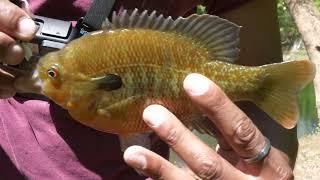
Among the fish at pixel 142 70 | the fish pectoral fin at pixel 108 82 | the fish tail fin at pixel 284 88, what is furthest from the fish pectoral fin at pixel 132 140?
the fish tail fin at pixel 284 88

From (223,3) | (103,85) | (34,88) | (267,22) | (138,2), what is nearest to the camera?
(103,85)

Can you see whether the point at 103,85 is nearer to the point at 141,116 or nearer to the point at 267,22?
the point at 141,116

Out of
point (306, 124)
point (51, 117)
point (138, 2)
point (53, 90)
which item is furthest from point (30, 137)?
point (306, 124)

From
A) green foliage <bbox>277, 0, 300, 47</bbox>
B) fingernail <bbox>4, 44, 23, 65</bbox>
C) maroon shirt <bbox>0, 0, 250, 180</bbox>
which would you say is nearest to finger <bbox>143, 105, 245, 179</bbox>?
fingernail <bbox>4, 44, 23, 65</bbox>

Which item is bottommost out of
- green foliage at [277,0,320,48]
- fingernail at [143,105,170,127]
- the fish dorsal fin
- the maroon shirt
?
green foliage at [277,0,320,48]

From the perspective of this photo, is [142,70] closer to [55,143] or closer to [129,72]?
[129,72]

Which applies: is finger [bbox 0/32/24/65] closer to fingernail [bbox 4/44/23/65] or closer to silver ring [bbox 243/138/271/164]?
fingernail [bbox 4/44/23/65]

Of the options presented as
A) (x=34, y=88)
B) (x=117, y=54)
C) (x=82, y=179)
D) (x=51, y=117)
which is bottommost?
(x=82, y=179)
